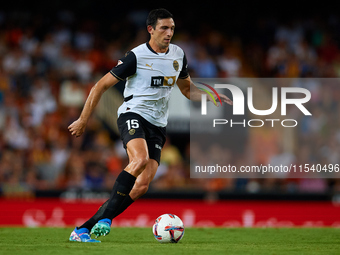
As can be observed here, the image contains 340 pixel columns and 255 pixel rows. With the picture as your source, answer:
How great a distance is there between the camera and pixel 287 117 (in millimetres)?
12078

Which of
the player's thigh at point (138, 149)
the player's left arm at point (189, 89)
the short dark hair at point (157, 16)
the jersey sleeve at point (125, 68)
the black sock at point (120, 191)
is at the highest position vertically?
the short dark hair at point (157, 16)

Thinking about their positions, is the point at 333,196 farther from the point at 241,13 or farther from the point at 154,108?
the point at 241,13

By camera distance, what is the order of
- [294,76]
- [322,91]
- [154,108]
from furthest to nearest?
[294,76]
[322,91]
[154,108]

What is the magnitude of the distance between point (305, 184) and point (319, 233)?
3914 mm

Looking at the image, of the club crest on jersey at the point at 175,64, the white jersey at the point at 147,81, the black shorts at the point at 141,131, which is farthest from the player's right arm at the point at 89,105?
the club crest on jersey at the point at 175,64

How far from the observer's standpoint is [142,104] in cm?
620

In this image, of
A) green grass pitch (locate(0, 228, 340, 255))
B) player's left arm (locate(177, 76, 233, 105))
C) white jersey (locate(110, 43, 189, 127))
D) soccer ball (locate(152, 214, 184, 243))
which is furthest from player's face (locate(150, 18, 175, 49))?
green grass pitch (locate(0, 228, 340, 255))

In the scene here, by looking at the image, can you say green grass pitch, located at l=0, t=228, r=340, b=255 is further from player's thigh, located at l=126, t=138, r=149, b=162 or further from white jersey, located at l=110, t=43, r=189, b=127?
white jersey, located at l=110, t=43, r=189, b=127

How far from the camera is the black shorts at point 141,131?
236 inches

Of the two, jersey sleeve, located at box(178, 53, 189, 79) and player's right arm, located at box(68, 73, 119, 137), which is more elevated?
jersey sleeve, located at box(178, 53, 189, 79)

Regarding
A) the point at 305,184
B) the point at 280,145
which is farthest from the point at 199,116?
the point at 305,184

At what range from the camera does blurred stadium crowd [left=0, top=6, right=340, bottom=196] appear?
11609 mm

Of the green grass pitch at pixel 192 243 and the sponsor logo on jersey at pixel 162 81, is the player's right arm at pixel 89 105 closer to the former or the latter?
the sponsor logo on jersey at pixel 162 81

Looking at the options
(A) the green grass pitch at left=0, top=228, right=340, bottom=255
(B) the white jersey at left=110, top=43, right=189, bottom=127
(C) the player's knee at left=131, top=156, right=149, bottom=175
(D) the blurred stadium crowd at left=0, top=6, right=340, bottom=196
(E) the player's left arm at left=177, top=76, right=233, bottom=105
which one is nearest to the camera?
(A) the green grass pitch at left=0, top=228, right=340, bottom=255
